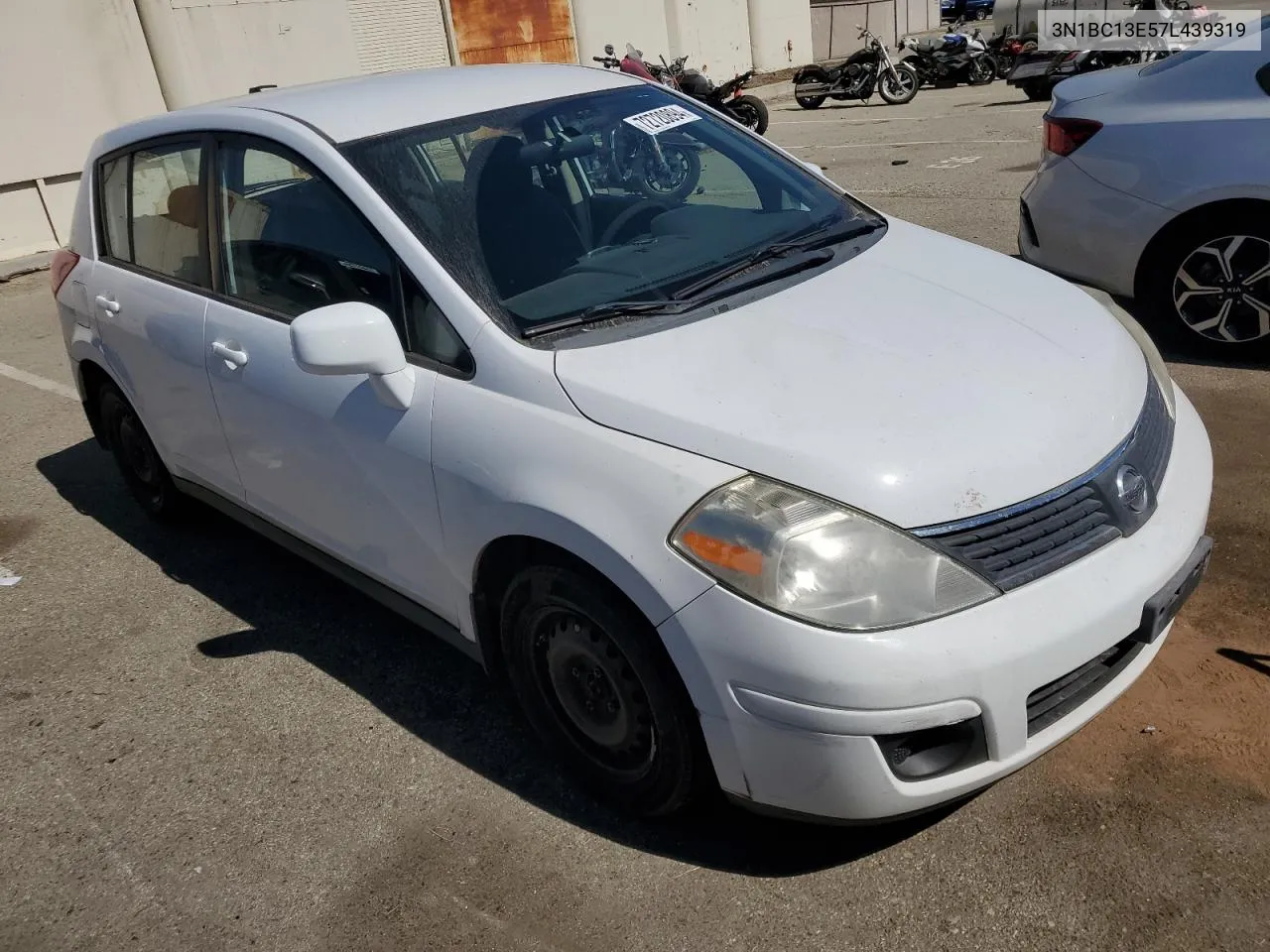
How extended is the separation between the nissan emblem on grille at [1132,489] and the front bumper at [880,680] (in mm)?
90

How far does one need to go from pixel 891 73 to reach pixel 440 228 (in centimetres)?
1568

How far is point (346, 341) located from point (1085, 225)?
3805 mm

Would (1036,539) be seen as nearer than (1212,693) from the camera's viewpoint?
Yes

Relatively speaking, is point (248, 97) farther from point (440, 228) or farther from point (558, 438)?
point (558, 438)

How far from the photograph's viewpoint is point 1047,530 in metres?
2.38

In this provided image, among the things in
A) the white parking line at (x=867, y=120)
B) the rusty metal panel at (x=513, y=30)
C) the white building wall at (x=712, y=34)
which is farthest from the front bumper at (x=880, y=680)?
the white building wall at (x=712, y=34)

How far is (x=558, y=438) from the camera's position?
2.57m

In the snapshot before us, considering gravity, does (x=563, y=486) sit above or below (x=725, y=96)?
above

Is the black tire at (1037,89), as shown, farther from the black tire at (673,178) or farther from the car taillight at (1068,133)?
the black tire at (673,178)

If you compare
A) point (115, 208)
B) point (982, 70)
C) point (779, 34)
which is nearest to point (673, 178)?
point (115, 208)

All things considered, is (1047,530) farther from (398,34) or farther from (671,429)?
(398,34)

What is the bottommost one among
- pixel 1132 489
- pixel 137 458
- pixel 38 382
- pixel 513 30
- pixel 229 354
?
pixel 38 382

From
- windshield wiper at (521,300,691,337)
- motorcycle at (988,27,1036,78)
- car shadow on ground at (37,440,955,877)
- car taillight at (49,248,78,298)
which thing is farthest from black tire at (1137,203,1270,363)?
motorcycle at (988,27,1036,78)

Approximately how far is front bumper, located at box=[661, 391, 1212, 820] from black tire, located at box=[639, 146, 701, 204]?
1.61 meters
